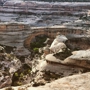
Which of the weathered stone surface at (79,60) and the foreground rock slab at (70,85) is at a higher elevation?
the foreground rock slab at (70,85)

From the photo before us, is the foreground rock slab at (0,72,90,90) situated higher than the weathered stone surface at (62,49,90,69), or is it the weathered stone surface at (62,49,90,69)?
the foreground rock slab at (0,72,90,90)

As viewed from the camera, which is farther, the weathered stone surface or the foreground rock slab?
the weathered stone surface

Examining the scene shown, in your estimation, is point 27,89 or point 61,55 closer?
point 27,89

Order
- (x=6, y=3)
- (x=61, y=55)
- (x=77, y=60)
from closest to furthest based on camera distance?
1. (x=77, y=60)
2. (x=61, y=55)
3. (x=6, y=3)

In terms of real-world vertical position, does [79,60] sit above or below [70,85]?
below

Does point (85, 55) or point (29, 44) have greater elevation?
point (85, 55)

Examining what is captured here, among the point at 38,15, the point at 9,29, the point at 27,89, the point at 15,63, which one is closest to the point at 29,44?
the point at 9,29

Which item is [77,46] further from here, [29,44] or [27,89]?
[27,89]

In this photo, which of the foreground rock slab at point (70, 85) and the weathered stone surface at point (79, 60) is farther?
the weathered stone surface at point (79, 60)

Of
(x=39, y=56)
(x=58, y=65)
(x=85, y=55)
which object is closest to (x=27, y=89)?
(x=58, y=65)

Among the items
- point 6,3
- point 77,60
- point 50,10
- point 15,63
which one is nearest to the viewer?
point 77,60

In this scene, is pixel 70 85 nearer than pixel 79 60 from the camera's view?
Yes
